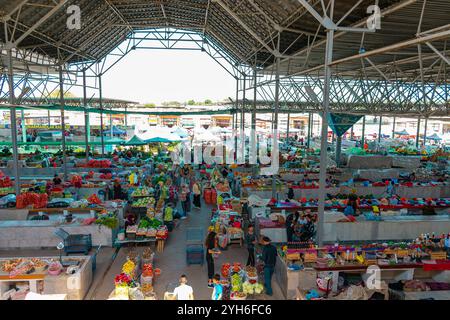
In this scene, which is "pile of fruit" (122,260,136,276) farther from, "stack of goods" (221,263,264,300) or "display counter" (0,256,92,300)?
"stack of goods" (221,263,264,300)

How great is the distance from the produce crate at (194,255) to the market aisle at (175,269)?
123 millimetres

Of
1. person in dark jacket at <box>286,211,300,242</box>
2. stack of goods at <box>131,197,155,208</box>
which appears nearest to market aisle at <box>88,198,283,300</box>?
person in dark jacket at <box>286,211,300,242</box>

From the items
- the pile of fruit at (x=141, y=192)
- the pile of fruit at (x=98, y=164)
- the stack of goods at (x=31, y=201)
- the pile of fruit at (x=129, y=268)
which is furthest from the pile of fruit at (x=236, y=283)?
the pile of fruit at (x=98, y=164)

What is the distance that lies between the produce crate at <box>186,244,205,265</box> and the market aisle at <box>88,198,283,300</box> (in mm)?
123

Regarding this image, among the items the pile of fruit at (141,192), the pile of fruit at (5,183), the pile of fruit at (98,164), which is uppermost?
the pile of fruit at (98,164)

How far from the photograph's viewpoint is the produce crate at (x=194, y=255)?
29.7 ft

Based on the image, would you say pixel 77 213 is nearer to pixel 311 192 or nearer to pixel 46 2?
pixel 46 2

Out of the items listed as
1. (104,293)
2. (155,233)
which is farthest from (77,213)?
(104,293)

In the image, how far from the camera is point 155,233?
400 inches

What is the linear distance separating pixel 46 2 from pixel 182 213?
359 inches

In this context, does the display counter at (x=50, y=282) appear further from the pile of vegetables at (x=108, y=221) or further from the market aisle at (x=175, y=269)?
the pile of vegetables at (x=108, y=221)

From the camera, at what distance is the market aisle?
776cm

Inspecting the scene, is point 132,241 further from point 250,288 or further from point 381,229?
point 381,229

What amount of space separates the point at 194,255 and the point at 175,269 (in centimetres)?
58
